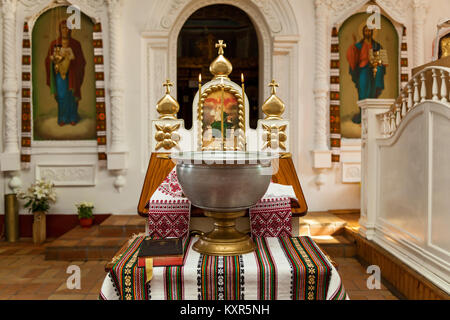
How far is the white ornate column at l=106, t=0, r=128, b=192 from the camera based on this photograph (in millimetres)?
4750

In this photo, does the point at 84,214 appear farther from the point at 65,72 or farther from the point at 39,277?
the point at 65,72

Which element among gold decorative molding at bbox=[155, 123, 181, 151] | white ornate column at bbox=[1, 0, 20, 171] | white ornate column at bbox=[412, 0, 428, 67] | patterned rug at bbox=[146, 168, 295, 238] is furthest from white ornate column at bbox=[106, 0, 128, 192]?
white ornate column at bbox=[412, 0, 428, 67]

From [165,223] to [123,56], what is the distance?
3630 millimetres

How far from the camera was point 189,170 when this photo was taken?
1.42 m

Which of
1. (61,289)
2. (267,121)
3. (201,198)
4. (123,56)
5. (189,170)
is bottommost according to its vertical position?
(61,289)

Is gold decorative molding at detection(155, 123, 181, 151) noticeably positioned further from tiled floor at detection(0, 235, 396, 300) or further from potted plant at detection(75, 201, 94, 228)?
potted plant at detection(75, 201, 94, 228)

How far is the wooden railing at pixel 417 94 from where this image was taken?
2558 mm

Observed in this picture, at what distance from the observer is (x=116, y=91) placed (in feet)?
15.7

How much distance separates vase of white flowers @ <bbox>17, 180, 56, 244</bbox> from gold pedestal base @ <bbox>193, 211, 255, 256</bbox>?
12.2 feet

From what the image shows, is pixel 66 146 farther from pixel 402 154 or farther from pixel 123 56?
pixel 402 154

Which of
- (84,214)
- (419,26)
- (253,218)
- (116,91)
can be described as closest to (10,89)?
(116,91)

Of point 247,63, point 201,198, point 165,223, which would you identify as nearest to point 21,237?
point 165,223

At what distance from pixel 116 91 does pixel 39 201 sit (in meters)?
1.68
